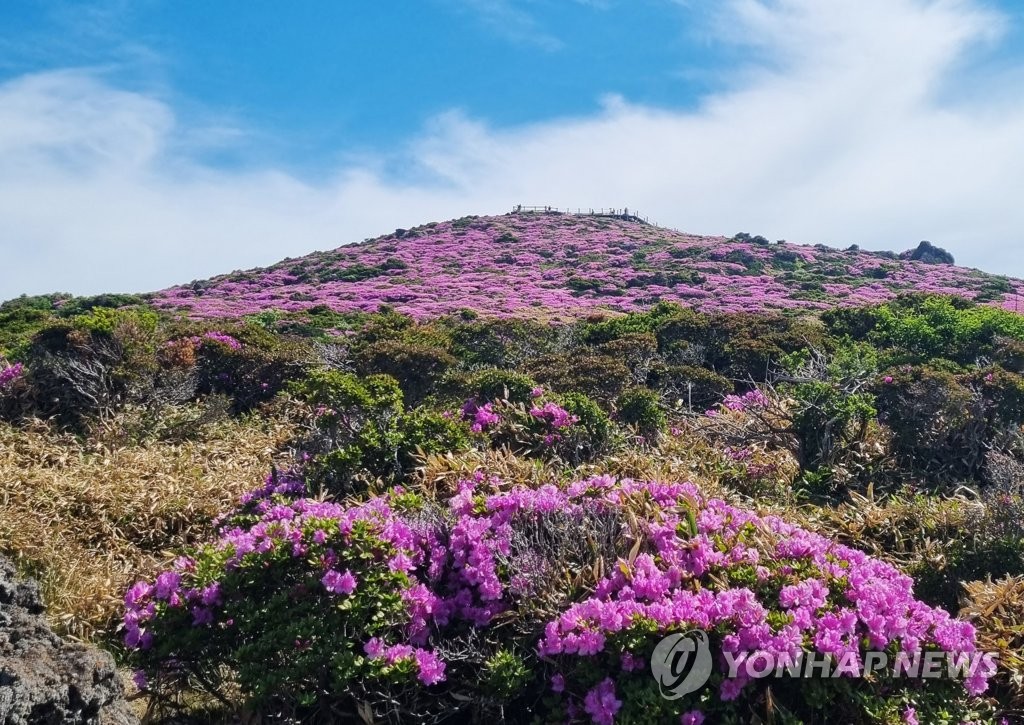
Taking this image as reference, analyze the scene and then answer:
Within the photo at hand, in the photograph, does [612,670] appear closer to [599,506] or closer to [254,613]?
[599,506]

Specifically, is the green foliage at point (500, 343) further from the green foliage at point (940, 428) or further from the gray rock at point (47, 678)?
the gray rock at point (47, 678)

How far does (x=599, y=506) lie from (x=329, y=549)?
1577 millimetres

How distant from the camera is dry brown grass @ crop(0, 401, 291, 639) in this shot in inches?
181

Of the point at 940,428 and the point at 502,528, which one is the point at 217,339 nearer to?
the point at 502,528

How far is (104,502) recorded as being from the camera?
5.60 m

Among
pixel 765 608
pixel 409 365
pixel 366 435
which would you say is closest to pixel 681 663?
pixel 765 608

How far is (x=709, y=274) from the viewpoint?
3691cm

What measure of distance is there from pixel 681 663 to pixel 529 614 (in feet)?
2.54

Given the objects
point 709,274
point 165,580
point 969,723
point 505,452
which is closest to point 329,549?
point 165,580

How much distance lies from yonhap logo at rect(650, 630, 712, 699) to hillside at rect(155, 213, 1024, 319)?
21.2 meters

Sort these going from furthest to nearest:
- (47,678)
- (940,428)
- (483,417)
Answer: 1. (940,428)
2. (483,417)
3. (47,678)

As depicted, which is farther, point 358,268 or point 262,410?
point 358,268

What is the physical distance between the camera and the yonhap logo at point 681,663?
8.97ft

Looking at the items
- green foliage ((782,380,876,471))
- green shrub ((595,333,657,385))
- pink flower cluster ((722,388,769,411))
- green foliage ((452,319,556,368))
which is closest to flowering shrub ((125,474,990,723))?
green foliage ((782,380,876,471))
